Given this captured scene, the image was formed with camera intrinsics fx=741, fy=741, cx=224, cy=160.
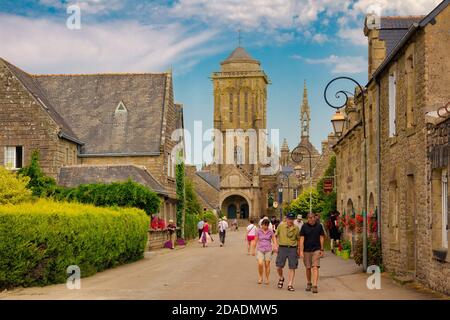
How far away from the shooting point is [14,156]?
37125mm

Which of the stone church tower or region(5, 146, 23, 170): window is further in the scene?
the stone church tower

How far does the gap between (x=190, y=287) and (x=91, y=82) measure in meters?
30.5

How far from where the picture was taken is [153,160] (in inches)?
1631

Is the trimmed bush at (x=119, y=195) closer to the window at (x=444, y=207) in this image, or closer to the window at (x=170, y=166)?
the window at (x=170, y=166)

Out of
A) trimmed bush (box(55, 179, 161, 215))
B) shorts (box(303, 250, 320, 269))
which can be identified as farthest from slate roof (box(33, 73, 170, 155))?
shorts (box(303, 250, 320, 269))

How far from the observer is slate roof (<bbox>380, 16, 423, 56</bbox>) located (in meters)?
22.9

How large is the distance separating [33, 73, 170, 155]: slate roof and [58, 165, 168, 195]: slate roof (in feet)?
14.4

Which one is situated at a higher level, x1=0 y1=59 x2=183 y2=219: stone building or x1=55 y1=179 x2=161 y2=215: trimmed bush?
x1=0 y1=59 x2=183 y2=219: stone building

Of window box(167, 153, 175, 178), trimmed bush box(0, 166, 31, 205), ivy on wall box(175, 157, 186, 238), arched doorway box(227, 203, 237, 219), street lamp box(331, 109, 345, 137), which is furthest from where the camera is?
arched doorway box(227, 203, 237, 219)

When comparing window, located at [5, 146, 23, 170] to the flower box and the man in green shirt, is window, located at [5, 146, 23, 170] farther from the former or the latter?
the man in green shirt

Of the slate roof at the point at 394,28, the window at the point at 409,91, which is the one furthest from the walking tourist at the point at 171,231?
the window at the point at 409,91

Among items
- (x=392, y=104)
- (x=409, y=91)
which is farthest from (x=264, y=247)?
(x=392, y=104)
